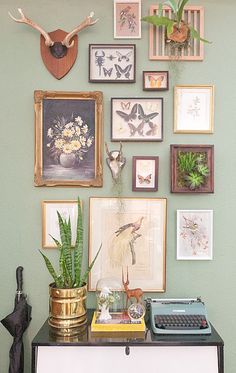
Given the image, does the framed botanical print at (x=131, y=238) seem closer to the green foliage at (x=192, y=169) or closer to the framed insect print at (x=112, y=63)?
the green foliage at (x=192, y=169)

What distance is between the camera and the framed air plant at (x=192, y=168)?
2.21 metres

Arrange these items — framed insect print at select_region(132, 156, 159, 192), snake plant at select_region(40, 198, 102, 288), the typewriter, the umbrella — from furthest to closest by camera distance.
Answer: framed insect print at select_region(132, 156, 159, 192), the umbrella, snake plant at select_region(40, 198, 102, 288), the typewriter

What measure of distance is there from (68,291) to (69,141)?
91 centimetres

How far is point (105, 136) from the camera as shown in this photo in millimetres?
2283

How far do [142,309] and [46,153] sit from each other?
1099 millimetres

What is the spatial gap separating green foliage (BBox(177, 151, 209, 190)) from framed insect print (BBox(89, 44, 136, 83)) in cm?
59

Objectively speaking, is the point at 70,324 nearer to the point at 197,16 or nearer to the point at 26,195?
the point at 26,195

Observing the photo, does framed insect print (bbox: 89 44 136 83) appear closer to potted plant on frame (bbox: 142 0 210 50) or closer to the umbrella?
potted plant on frame (bbox: 142 0 210 50)

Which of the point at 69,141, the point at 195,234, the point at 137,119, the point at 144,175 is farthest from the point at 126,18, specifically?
the point at 195,234

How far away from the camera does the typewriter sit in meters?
1.88

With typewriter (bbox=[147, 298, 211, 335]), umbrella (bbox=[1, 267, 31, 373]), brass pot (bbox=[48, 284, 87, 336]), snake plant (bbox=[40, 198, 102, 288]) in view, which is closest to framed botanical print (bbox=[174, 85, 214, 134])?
snake plant (bbox=[40, 198, 102, 288])

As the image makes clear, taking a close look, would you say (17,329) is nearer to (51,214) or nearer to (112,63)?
(51,214)

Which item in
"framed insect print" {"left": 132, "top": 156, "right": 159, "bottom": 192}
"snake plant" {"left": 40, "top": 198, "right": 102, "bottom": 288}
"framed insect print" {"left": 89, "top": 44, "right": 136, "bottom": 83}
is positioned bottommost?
"snake plant" {"left": 40, "top": 198, "right": 102, "bottom": 288}

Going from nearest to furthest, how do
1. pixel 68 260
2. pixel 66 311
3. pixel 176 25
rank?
1. pixel 66 311
2. pixel 68 260
3. pixel 176 25
